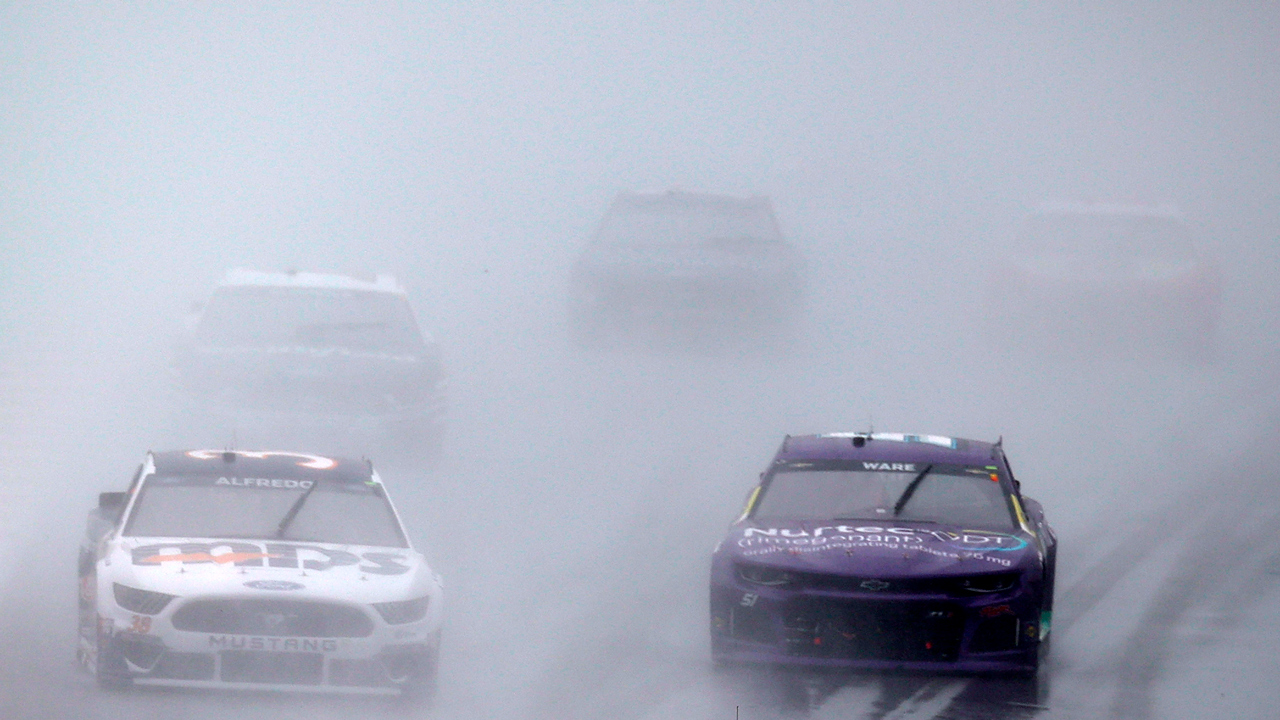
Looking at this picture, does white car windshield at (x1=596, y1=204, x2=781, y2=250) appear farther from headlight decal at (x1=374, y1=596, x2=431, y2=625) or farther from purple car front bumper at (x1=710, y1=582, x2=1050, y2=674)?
headlight decal at (x1=374, y1=596, x2=431, y2=625)

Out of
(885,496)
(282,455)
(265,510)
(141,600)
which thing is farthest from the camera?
(885,496)

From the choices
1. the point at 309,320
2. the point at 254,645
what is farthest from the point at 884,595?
the point at 309,320

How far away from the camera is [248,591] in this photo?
28.6ft

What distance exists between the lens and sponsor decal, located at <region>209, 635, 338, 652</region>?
28.3 feet

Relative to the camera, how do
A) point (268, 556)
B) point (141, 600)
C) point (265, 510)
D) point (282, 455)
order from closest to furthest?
1. point (141, 600)
2. point (268, 556)
3. point (265, 510)
4. point (282, 455)

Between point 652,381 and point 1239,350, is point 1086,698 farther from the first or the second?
point 1239,350

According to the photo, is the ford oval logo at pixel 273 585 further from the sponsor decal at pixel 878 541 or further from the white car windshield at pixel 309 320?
the white car windshield at pixel 309 320

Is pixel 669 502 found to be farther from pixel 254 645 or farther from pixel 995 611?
pixel 254 645

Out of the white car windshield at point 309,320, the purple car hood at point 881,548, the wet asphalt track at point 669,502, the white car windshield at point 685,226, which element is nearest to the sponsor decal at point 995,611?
the purple car hood at point 881,548

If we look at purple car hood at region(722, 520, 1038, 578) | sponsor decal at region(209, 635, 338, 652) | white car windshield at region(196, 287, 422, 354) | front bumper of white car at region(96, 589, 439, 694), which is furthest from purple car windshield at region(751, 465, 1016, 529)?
white car windshield at region(196, 287, 422, 354)

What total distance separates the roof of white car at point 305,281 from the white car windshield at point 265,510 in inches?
213

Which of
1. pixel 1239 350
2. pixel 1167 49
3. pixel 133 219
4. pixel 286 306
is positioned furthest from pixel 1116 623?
pixel 1167 49

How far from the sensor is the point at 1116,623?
1146 cm

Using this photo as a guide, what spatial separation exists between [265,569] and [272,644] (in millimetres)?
407
